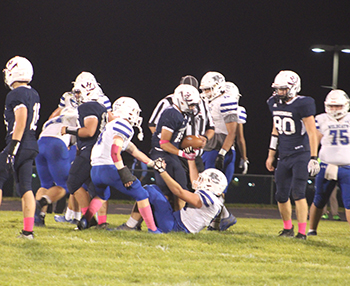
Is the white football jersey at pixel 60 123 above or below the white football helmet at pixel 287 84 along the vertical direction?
below

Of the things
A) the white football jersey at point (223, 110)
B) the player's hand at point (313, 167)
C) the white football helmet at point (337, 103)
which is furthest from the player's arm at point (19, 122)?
the white football helmet at point (337, 103)

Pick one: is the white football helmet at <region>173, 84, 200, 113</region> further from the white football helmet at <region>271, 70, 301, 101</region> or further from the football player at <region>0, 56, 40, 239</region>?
the football player at <region>0, 56, 40, 239</region>

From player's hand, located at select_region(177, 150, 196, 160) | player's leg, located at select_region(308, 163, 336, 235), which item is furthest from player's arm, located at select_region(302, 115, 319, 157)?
player's hand, located at select_region(177, 150, 196, 160)

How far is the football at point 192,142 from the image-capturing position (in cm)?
704

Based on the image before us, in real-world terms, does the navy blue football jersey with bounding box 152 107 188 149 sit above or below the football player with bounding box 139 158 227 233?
above

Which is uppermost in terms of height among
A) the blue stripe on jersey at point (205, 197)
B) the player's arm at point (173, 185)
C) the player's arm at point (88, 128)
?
the player's arm at point (88, 128)

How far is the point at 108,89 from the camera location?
2492 cm

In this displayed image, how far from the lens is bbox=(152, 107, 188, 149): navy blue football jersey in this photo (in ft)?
22.5

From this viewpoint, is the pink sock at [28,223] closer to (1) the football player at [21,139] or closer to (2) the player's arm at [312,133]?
(1) the football player at [21,139]

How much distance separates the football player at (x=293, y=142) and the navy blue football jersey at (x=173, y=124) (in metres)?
1.26

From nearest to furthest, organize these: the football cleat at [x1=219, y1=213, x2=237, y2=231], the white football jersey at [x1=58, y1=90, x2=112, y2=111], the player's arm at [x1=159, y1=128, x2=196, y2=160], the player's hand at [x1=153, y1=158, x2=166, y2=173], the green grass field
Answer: the green grass field, the player's hand at [x1=153, y1=158, x2=166, y2=173], the player's arm at [x1=159, y1=128, x2=196, y2=160], the football cleat at [x1=219, y1=213, x2=237, y2=231], the white football jersey at [x1=58, y1=90, x2=112, y2=111]

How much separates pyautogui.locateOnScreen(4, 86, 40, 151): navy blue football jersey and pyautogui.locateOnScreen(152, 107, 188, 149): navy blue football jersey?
5.30ft

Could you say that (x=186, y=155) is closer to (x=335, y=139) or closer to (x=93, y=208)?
(x=93, y=208)

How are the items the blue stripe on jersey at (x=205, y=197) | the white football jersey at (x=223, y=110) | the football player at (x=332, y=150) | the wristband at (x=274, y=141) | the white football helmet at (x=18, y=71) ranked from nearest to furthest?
the white football helmet at (x=18, y=71)
the blue stripe on jersey at (x=205, y=197)
the football player at (x=332, y=150)
the wristband at (x=274, y=141)
the white football jersey at (x=223, y=110)
